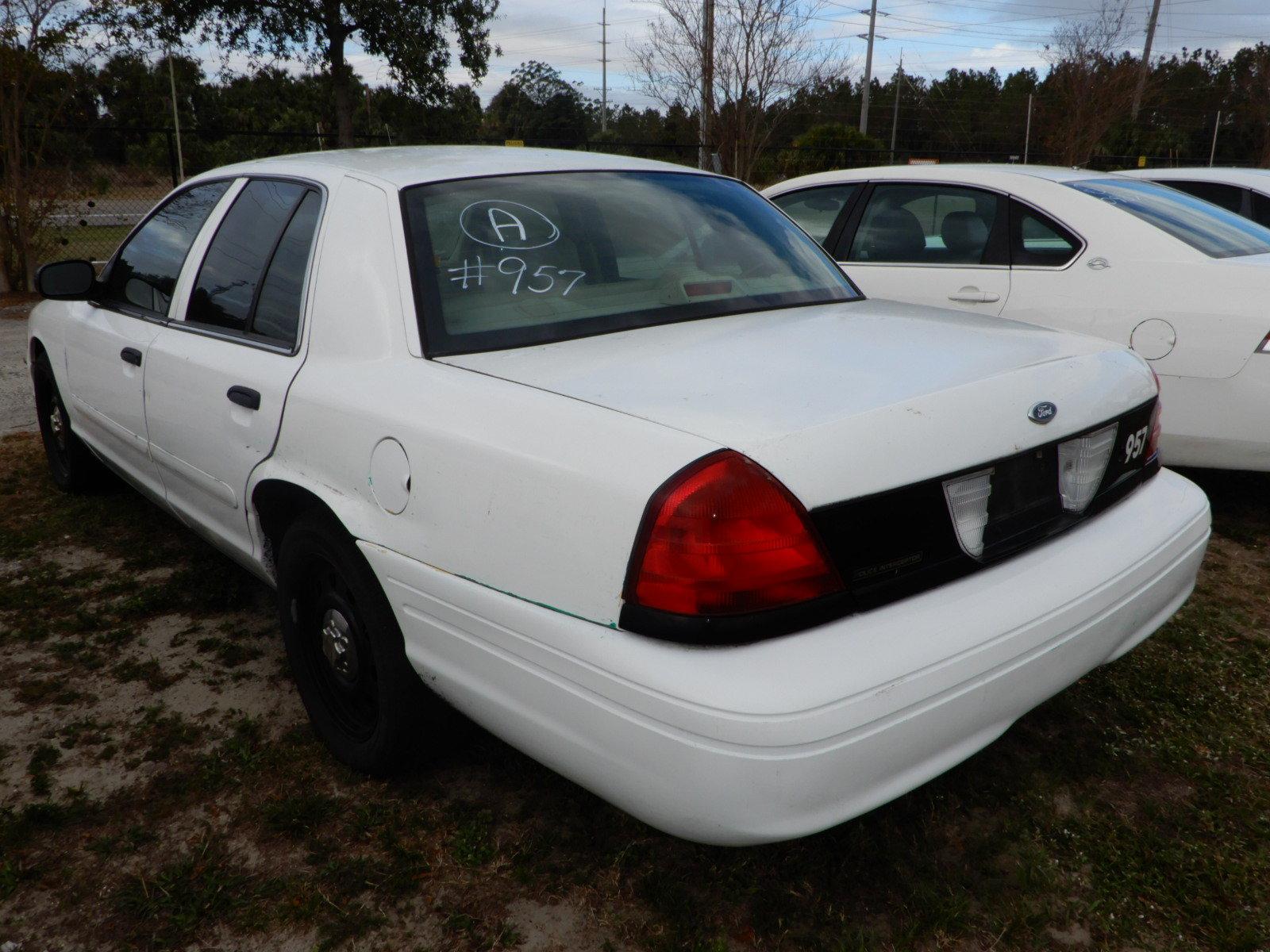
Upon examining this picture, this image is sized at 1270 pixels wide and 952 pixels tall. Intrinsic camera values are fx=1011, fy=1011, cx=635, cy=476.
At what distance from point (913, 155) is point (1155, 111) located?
19.2 m

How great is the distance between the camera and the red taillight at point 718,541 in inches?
66.1

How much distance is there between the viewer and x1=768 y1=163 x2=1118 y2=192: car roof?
15.7ft

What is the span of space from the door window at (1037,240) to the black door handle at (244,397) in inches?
136

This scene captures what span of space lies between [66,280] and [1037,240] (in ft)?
13.0

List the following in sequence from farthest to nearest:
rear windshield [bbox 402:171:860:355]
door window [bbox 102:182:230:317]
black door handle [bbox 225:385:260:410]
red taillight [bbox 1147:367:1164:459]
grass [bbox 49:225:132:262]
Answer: grass [bbox 49:225:132:262], door window [bbox 102:182:230:317], black door handle [bbox 225:385:260:410], red taillight [bbox 1147:367:1164:459], rear windshield [bbox 402:171:860:355]

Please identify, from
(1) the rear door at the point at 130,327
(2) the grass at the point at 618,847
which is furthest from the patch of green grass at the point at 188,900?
(1) the rear door at the point at 130,327

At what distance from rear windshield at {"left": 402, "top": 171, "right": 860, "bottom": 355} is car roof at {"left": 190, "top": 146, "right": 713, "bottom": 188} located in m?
0.06

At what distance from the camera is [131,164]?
2173 centimetres

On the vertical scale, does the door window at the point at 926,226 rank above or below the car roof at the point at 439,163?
below

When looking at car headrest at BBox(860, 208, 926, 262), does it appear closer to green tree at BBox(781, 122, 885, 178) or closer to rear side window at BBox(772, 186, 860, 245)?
rear side window at BBox(772, 186, 860, 245)

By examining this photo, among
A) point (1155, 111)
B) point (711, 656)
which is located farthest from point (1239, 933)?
point (1155, 111)

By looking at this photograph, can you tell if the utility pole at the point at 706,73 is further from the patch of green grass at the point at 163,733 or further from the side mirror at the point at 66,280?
the patch of green grass at the point at 163,733

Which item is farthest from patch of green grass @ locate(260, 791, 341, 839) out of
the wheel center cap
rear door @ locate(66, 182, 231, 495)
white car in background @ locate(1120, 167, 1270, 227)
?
white car in background @ locate(1120, 167, 1270, 227)

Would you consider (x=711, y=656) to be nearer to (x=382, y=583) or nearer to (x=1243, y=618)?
(x=382, y=583)
